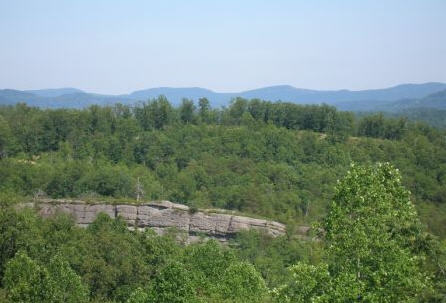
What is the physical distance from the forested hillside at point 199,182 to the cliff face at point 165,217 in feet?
10.5

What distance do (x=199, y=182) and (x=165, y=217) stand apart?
1392 centimetres

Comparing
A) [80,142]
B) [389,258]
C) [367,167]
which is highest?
[367,167]

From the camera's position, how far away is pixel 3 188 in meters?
69.9

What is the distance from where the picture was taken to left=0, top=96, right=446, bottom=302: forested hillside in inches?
1204

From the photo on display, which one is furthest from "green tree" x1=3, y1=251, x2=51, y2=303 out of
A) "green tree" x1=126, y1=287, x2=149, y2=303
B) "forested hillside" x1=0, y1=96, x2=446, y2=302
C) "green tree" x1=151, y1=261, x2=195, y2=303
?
"green tree" x1=151, y1=261, x2=195, y2=303

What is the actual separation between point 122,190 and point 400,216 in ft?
208

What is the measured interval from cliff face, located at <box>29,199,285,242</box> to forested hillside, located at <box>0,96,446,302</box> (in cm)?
321

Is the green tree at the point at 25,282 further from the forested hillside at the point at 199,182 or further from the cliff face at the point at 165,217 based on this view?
the cliff face at the point at 165,217

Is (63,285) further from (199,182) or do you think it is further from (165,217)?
(199,182)

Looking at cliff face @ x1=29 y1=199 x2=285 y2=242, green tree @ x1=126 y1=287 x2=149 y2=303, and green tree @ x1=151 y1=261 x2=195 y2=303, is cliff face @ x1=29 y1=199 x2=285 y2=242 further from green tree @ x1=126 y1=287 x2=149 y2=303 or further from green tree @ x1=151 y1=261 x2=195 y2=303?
green tree @ x1=126 y1=287 x2=149 y2=303

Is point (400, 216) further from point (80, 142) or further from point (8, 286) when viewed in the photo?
point (80, 142)

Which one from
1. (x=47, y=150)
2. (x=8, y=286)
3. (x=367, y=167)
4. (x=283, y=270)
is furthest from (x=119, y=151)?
(x=367, y=167)

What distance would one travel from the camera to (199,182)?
8062cm

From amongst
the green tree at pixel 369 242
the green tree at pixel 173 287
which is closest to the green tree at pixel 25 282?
the green tree at pixel 173 287
